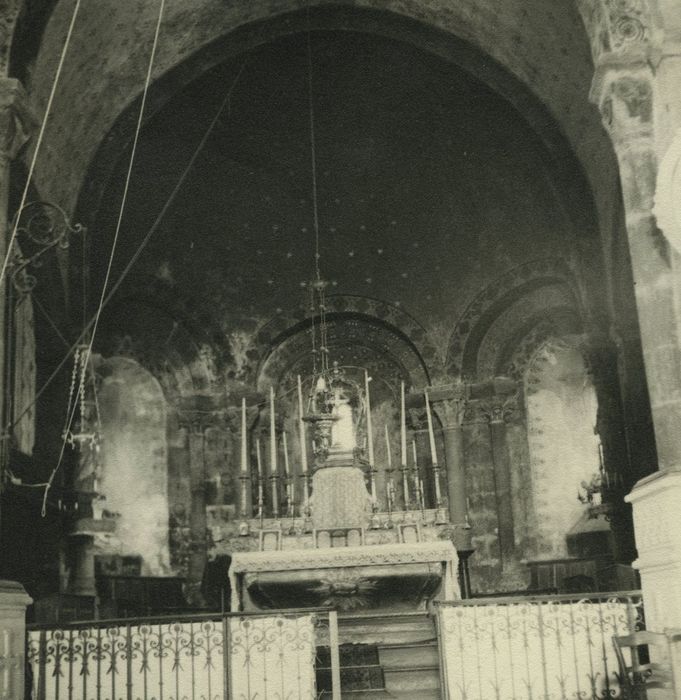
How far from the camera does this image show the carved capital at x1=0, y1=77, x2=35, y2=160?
26.5ft

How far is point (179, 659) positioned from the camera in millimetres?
7070

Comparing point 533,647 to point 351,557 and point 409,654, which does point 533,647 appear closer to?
point 409,654

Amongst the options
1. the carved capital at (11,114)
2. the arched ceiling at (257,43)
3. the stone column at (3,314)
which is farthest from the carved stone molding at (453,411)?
the carved capital at (11,114)

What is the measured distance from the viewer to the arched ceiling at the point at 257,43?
10.3 meters

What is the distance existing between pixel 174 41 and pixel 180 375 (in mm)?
4232

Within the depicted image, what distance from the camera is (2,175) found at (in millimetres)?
7980

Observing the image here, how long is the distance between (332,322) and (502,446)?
113 inches

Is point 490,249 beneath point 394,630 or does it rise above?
above

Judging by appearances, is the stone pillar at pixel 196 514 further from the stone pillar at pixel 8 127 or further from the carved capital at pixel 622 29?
the carved capital at pixel 622 29

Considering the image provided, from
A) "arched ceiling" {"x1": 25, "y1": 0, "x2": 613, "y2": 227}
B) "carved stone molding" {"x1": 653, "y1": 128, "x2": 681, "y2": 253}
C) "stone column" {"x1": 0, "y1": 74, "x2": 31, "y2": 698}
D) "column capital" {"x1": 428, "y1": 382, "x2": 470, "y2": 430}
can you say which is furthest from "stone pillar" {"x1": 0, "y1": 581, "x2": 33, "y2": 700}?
"column capital" {"x1": 428, "y1": 382, "x2": 470, "y2": 430}

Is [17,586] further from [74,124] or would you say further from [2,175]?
[74,124]

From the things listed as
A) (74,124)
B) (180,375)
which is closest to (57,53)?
(74,124)

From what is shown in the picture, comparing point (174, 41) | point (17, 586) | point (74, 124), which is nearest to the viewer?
point (17, 586)

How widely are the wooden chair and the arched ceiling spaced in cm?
579
